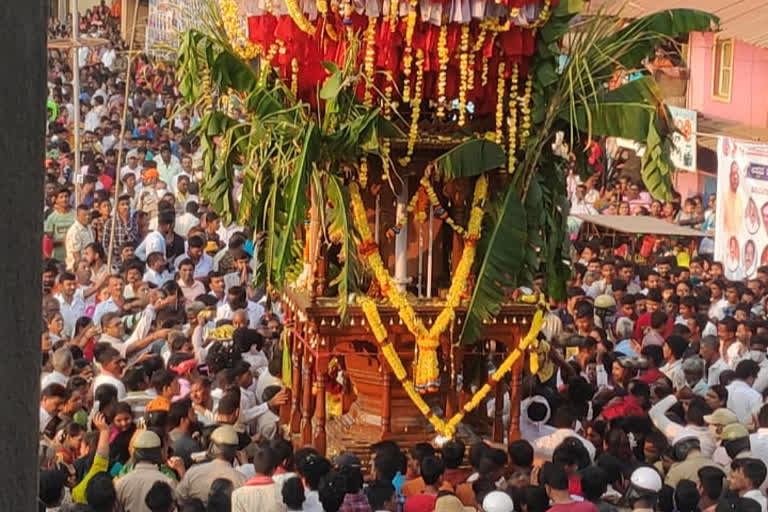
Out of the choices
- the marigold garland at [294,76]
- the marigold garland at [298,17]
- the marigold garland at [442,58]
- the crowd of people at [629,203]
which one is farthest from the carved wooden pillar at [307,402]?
the crowd of people at [629,203]

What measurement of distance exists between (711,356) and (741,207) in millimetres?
4898

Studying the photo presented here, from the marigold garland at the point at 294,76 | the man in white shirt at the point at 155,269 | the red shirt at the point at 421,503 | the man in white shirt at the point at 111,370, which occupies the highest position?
the marigold garland at the point at 294,76

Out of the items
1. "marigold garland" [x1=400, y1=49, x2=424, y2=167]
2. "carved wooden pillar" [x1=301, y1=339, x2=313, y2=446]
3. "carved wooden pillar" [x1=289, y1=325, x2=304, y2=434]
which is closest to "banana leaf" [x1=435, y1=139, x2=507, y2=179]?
"marigold garland" [x1=400, y1=49, x2=424, y2=167]

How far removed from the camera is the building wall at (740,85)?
18484 mm

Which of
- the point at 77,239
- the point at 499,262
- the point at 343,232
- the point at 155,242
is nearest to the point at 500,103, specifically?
the point at 499,262

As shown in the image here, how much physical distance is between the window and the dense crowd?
5906 mm

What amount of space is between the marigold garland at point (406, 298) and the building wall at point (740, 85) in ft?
41.2

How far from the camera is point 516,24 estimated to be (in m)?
6.66

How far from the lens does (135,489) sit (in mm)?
5352

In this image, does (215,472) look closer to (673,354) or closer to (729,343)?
(673,354)

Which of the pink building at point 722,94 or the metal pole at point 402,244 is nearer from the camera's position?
the metal pole at point 402,244

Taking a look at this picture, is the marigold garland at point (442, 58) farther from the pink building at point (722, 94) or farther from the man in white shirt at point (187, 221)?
the pink building at point (722, 94)

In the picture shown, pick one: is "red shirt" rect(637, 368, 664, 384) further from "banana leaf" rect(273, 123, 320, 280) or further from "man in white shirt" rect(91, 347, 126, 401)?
"man in white shirt" rect(91, 347, 126, 401)

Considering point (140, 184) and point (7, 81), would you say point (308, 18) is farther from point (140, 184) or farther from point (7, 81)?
point (140, 184)
